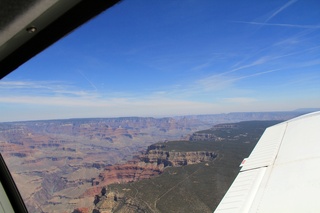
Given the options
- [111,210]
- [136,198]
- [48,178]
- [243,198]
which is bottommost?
[48,178]

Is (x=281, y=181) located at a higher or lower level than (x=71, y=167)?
higher

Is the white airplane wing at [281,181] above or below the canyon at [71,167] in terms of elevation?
above

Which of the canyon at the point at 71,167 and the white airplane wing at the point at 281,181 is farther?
the canyon at the point at 71,167

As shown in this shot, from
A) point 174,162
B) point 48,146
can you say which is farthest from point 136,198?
point 48,146

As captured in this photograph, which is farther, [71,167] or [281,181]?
[71,167]

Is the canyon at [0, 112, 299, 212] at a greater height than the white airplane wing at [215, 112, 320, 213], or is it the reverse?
the white airplane wing at [215, 112, 320, 213]

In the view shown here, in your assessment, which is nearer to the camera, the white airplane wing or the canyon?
the white airplane wing

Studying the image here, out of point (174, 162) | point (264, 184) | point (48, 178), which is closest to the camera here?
point (264, 184)

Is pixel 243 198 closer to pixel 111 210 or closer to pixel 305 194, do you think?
pixel 305 194
